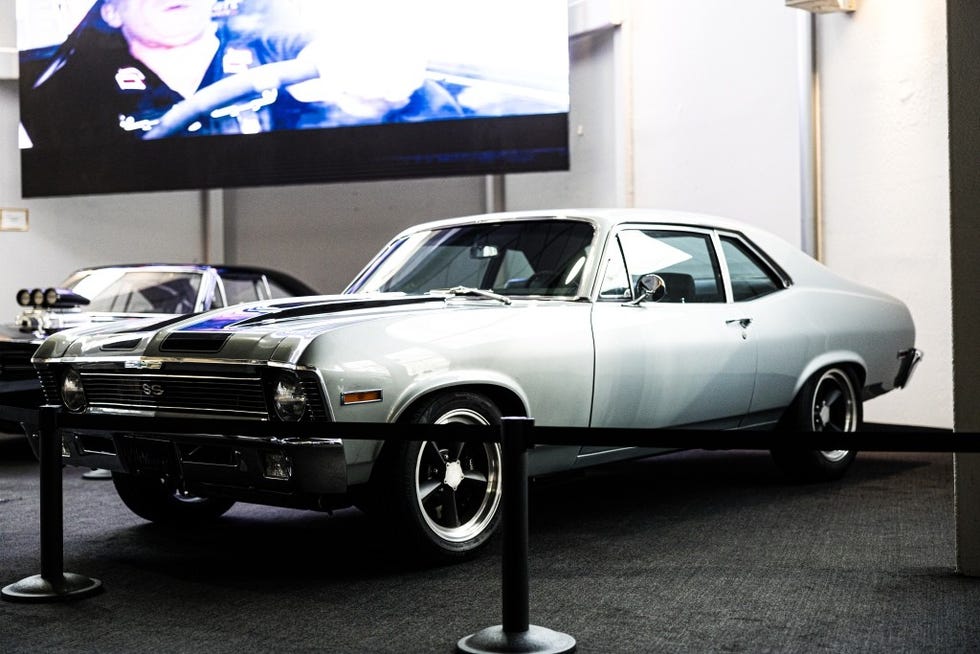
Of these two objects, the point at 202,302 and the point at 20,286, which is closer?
the point at 202,302

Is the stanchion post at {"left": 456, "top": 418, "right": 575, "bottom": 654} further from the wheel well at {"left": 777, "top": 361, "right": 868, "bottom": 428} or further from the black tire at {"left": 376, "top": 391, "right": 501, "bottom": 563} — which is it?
the wheel well at {"left": 777, "top": 361, "right": 868, "bottom": 428}

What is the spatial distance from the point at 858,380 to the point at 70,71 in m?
9.86

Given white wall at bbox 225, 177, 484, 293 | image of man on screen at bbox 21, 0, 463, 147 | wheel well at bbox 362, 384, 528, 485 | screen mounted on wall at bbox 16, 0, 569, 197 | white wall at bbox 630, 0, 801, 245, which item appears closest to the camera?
wheel well at bbox 362, 384, 528, 485

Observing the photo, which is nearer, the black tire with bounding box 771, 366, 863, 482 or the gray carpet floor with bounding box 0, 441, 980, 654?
the gray carpet floor with bounding box 0, 441, 980, 654

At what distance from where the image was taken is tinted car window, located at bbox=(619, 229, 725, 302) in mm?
5559

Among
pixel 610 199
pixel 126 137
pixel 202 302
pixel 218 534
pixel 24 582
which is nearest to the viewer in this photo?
pixel 24 582

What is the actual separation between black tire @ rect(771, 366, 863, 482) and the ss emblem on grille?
3.34 metres

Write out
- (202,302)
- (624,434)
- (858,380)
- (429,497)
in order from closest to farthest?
(624,434)
(429,497)
(858,380)
(202,302)

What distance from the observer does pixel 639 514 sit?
225 inches

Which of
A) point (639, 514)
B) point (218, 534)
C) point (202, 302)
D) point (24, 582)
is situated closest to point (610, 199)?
point (202, 302)

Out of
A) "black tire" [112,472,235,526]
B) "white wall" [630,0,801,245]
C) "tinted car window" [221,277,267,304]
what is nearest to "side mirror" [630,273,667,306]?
"black tire" [112,472,235,526]

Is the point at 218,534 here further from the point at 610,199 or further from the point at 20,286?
the point at 20,286

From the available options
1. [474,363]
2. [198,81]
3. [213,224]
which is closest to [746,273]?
[474,363]

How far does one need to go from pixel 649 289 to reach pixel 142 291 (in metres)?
4.37
